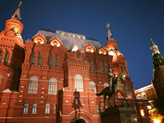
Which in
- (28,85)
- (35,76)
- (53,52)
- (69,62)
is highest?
(53,52)

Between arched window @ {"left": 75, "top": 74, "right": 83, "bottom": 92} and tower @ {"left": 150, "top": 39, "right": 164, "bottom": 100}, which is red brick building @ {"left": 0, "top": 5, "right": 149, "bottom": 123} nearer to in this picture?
arched window @ {"left": 75, "top": 74, "right": 83, "bottom": 92}

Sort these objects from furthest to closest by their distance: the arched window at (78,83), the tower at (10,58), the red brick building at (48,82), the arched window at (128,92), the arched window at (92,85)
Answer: the arched window at (128,92), the arched window at (92,85), the arched window at (78,83), the tower at (10,58), the red brick building at (48,82)

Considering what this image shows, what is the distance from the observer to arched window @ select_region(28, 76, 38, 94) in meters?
26.3

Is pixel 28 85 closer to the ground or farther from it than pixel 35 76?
closer to the ground

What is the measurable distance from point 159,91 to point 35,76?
3545 cm

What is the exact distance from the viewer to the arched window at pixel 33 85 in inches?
1037

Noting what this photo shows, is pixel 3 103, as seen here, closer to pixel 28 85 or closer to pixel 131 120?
pixel 28 85

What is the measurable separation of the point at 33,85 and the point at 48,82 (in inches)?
116

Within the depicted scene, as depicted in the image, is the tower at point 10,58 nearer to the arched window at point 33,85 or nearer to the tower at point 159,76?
the arched window at point 33,85

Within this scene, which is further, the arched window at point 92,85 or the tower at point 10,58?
the arched window at point 92,85

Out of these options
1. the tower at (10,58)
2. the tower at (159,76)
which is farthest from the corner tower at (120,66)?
the tower at (10,58)

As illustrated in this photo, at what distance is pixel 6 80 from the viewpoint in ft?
83.6

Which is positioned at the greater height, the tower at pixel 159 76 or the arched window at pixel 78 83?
the tower at pixel 159 76

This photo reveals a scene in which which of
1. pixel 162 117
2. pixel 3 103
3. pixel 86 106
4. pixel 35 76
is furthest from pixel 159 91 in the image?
pixel 3 103
